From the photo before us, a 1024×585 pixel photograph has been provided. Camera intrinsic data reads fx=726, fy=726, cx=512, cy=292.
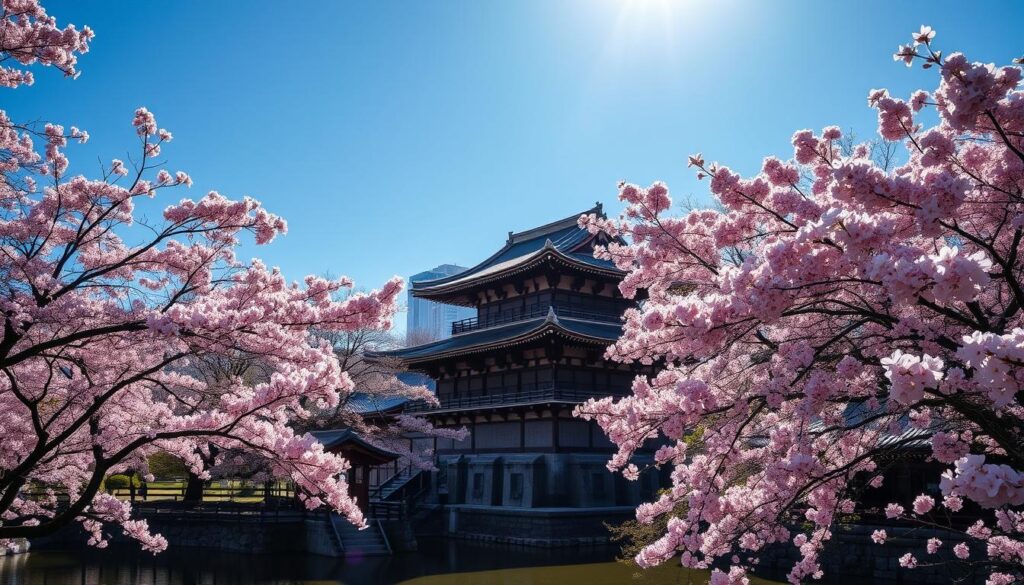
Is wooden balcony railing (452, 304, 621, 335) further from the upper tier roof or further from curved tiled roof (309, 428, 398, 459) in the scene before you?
curved tiled roof (309, 428, 398, 459)

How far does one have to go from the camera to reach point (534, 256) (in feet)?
87.6

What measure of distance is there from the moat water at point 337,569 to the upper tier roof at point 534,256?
10.0 meters

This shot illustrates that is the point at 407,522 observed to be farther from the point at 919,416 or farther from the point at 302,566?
the point at 919,416

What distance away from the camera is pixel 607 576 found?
693 inches

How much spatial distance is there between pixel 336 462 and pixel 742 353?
428cm

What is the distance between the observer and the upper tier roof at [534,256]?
26.9 m

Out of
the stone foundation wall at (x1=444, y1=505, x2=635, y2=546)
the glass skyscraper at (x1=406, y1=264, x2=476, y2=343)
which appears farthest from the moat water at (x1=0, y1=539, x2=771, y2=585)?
the glass skyscraper at (x1=406, y1=264, x2=476, y2=343)

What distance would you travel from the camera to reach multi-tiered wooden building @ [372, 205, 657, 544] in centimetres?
2495

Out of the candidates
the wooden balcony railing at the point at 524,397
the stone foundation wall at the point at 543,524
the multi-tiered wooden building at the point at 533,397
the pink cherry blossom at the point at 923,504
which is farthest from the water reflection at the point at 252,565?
the pink cherry blossom at the point at 923,504

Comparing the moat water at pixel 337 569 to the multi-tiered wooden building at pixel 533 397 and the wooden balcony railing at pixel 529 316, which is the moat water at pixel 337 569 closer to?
the multi-tiered wooden building at pixel 533 397

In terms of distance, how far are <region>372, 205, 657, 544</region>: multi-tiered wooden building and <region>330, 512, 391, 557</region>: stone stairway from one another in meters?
4.74

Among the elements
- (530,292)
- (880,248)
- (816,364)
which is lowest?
(816,364)

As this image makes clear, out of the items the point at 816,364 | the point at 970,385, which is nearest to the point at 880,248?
the point at 970,385

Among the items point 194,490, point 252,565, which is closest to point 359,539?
point 252,565
